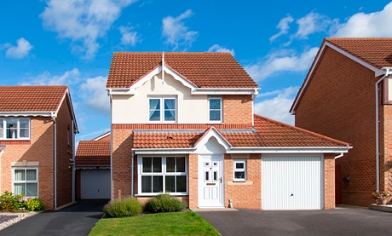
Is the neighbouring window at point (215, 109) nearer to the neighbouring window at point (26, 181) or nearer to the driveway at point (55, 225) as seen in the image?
the driveway at point (55, 225)

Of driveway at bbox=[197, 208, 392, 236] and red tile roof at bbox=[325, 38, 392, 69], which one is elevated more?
red tile roof at bbox=[325, 38, 392, 69]

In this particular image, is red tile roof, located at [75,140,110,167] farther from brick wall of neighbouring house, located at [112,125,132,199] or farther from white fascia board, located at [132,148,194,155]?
white fascia board, located at [132,148,194,155]

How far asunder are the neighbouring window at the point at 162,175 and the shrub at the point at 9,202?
23.0 feet

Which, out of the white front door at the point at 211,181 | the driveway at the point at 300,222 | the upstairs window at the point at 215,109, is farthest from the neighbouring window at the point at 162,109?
the driveway at the point at 300,222

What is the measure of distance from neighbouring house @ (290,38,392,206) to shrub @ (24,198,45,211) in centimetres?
1551

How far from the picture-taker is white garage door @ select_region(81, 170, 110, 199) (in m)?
35.6

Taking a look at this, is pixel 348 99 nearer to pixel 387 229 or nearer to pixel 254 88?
pixel 254 88

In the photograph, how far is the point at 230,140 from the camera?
68.8 ft

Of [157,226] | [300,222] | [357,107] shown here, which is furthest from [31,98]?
[357,107]

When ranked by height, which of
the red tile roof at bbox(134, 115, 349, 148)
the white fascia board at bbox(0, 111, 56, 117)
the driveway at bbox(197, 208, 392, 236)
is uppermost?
the white fascia board at bbox(0, 111, 56, 117)

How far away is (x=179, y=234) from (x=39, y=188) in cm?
1382

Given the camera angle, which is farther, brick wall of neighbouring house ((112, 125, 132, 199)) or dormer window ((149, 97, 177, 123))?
dormer window ((149, 97, 177, 123))

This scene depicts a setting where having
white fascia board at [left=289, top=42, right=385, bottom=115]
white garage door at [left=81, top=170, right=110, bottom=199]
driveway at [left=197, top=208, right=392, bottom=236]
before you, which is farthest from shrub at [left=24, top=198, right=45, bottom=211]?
white fascia board at [left=289, top=42, right=385, bottom=115]

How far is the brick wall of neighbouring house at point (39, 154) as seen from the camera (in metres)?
24.4
